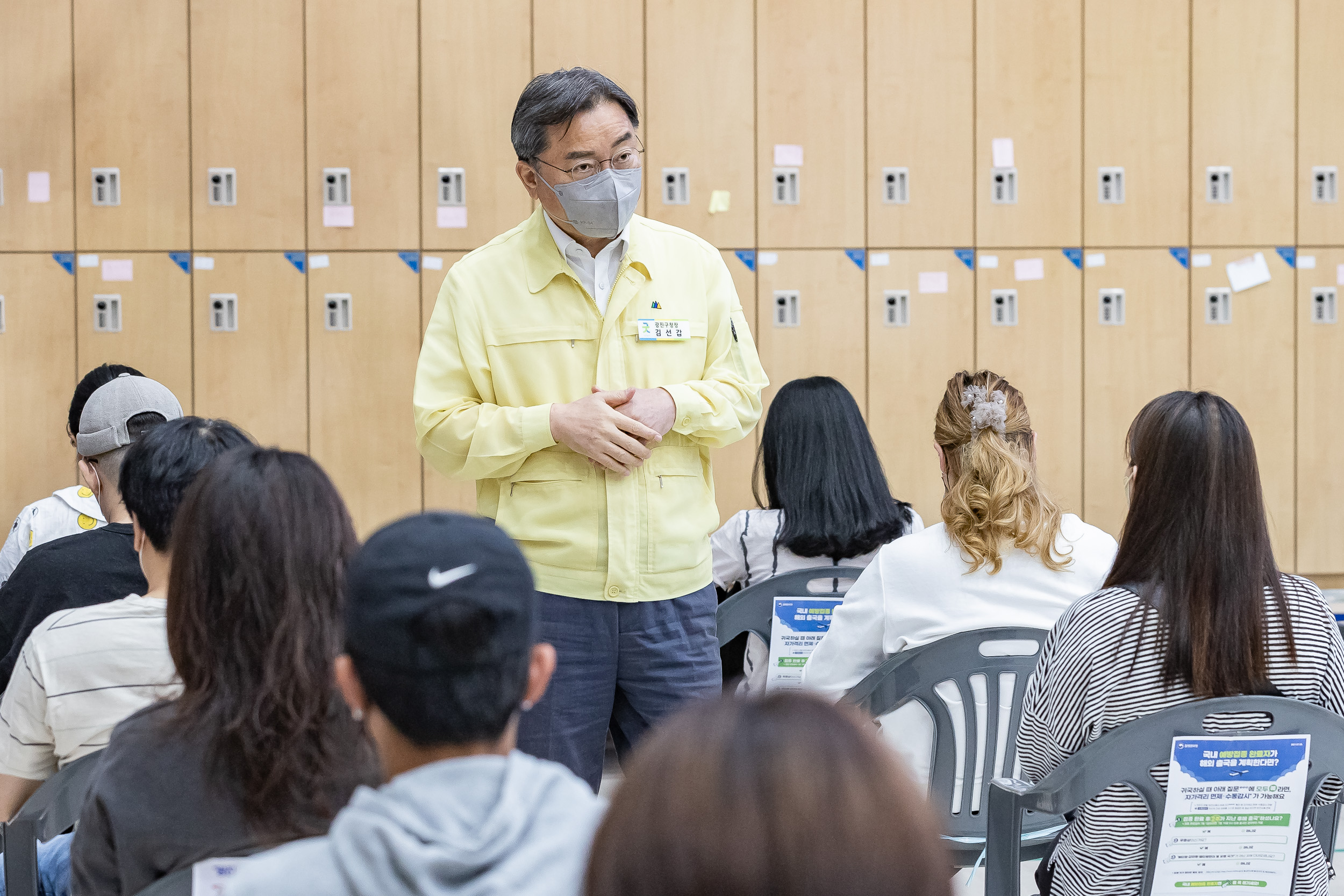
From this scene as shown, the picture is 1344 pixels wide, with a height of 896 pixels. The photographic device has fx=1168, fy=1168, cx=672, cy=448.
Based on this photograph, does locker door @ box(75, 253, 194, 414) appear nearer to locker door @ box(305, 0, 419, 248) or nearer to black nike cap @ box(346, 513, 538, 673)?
locker door @ box(305, 0, 419, 248)

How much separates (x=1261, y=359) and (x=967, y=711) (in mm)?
4001

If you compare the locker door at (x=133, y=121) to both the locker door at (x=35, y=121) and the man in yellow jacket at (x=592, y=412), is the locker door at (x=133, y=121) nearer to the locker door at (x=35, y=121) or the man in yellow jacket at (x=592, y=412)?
the locker door at (x=35, y=121)

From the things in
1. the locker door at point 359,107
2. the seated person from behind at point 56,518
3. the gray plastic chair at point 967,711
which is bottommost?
the gray plastic chair at point 967,711

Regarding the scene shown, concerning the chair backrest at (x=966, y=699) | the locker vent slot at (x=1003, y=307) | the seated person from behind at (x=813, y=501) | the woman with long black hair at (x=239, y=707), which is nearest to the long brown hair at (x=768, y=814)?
the woman with long black hair at (x=239, y=707)

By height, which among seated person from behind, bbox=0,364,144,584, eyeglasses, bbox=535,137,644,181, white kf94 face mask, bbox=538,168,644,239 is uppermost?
eyeglasses, bbox=535,137,644,181

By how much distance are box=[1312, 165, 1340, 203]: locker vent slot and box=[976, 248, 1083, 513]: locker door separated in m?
1.10

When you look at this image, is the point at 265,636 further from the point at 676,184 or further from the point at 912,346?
the point at 912,346

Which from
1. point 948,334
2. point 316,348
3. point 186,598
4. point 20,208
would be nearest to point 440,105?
point 316,348

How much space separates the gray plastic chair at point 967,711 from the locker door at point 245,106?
3.96 m

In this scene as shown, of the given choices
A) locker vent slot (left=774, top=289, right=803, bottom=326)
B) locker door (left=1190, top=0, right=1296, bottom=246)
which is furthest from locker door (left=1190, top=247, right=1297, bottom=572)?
locker vent slot (left=774, top=289, right=803, bottom=326)

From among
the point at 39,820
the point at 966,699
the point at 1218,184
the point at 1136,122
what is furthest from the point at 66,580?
the point at 1218,184

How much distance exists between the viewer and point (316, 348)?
498 cm

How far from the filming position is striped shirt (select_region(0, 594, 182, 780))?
1416 mm

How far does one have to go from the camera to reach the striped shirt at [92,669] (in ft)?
4.65
